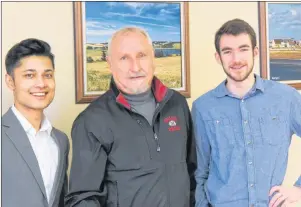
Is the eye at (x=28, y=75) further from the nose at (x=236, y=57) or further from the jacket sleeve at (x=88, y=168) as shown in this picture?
the nose at (x=236, y=57)

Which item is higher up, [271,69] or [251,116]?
[271,69]

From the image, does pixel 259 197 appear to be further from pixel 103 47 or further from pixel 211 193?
pixel 103 47

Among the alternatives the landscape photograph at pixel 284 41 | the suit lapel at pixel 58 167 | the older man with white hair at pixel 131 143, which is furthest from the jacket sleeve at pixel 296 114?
the suit lapel at pixel 58 167

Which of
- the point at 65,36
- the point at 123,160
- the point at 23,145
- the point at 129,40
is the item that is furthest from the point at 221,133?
the point at 65,36

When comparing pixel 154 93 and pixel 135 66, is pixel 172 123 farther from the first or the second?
pixel 135 66

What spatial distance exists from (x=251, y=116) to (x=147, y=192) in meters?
0.62

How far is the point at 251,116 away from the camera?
1910 mm

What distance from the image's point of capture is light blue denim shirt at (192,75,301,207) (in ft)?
6.12

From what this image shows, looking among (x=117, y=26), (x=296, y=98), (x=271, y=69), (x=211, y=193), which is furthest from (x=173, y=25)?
(x=211, y=193)

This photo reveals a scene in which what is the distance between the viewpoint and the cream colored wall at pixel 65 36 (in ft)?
7.59

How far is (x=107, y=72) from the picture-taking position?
97.3 inches

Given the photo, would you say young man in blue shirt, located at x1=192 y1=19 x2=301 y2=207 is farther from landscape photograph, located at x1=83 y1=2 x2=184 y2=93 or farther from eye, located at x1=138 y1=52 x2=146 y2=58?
landscape photograph, located at x1=83 y1=2 x2=184 y2=93

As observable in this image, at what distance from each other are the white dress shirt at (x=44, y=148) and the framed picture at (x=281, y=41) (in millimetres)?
1575

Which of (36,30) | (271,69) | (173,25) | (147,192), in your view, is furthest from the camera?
(271,69)
